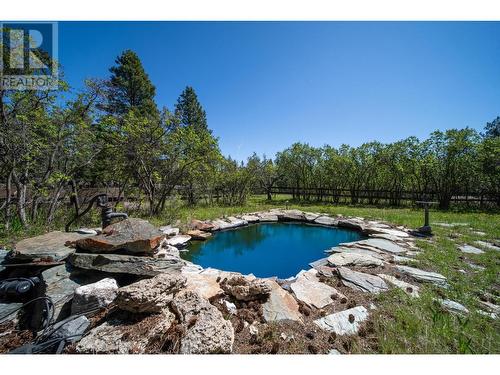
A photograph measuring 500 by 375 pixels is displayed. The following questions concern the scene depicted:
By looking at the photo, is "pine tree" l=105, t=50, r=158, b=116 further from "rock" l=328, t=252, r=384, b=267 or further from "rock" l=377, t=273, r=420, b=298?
"rock" l=377, t=273, r=420, b=298

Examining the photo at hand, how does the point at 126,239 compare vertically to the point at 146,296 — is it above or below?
above

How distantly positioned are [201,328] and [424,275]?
11.4 ft

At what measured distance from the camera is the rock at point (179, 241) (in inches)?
213

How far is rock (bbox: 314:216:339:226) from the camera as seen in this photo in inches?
335

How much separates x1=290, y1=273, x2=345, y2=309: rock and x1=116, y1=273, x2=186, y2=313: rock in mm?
1588

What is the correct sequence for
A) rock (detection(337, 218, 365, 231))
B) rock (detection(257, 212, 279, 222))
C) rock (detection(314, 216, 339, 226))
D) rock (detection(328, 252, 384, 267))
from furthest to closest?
rock (detection(257, 212, 279, 222))
rock (detection(314, 216, 339, 226))
rock (detection(337, 218, 365, 231))
rock (detection(328, 252, 384, 267))

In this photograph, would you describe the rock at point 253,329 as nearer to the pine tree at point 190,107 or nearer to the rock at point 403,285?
the rock at point 403,285

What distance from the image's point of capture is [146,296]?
189 cm

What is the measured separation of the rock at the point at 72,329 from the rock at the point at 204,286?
0.98 m

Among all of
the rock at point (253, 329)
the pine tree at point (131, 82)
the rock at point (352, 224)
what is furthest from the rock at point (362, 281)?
the pine tree at point (131, 82)

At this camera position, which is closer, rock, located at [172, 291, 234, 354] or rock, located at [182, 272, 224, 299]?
rock, located at [172, 291, 234, 354]

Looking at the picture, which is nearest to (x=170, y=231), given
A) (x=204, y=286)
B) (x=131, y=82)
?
(x=204, y=286)

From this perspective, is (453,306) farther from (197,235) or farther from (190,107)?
(190,107)

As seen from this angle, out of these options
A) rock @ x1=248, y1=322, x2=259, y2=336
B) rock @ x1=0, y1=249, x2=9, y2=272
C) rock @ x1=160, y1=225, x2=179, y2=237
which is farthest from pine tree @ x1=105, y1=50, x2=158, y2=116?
rock @ x1=248, y1=322, x2=259, y2=336
